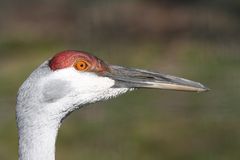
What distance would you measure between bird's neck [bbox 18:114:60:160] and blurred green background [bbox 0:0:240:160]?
6.93 meters

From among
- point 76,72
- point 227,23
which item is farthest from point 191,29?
point 76,72

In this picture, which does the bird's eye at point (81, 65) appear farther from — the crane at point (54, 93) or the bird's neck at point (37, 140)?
the bird's neck at point (37, 140)

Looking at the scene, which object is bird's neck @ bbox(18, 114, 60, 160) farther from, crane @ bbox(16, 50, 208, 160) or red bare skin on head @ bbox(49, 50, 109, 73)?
red bare skin on head @ bbox(49, 50, 109, 73)

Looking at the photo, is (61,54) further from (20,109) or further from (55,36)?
(55,36)

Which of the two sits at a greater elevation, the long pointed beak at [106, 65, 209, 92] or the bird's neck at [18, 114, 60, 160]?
the long pointed beak at [106, 65, 209, 92]

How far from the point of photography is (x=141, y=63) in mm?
19812

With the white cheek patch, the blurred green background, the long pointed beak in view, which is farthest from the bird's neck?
the blurred green background

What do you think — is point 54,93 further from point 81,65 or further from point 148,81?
point 148,81

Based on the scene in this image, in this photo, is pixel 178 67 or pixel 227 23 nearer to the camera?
pixel 178 67

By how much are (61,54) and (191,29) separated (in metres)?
14.4

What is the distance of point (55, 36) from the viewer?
73.6 ft

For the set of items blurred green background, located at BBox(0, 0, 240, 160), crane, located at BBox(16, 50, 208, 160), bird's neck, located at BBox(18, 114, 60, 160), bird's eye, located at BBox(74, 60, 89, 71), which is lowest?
bird's neck, located at BBox(18, 114, 60, 160)

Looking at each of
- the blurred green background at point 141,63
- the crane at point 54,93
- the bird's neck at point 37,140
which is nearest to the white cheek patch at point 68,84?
the crane at point 54,93

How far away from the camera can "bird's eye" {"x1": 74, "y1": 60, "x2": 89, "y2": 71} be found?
789 centimetres
